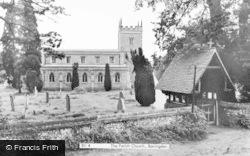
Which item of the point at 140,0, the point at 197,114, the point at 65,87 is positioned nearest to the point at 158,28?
the point at 140,0

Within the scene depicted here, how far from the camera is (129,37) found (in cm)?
1059

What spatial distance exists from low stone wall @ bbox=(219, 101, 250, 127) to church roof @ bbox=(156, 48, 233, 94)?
125 cm

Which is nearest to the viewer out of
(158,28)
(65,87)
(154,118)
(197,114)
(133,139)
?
(133,139)

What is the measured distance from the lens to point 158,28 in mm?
11133

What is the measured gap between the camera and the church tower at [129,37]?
30.0 ft

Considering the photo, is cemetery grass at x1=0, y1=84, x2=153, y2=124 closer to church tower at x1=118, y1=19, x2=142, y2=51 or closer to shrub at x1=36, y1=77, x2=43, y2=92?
shrub at x1=36, y1=77, x2=43, y2=92

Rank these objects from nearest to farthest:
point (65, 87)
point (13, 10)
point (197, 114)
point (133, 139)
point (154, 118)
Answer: point (13, 10) < point (133, 139) < point (154, 118) < point (197, 114) < point (65, 87)

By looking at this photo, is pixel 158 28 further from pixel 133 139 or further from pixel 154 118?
pixel 133 139

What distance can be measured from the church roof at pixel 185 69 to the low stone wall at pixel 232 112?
125 centimetres

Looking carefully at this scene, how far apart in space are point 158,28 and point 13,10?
6.05m

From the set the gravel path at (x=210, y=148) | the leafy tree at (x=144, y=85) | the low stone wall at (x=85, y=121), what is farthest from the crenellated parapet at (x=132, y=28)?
the leafy tree at (x=144, y=85)

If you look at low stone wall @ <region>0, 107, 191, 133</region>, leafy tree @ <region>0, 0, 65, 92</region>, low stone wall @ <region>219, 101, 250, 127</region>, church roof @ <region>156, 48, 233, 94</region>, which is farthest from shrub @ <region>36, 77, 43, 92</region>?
low stone wall @ <region>219, 101, 250, 127</region>

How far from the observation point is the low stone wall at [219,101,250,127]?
11344 mm

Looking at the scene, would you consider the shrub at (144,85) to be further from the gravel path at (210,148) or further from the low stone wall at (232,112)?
the gravel path at (210,148)
